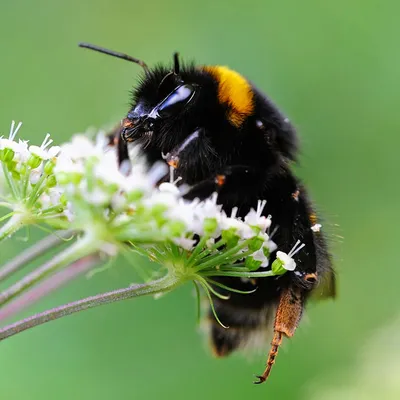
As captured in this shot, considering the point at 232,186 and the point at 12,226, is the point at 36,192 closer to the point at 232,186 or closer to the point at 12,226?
the point at 12,226

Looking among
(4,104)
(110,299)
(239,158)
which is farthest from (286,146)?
(4,104)

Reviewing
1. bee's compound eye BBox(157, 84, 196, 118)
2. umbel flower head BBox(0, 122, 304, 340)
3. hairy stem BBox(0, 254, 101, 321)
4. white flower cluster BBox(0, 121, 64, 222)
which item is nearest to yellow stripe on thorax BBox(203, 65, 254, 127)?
bee's compound eye BBox(157, 84, 196, 118)

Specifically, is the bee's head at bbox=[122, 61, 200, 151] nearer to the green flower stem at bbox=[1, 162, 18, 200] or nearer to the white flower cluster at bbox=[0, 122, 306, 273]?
the white flower cluster at bbox=[0, 122, 306, 273]

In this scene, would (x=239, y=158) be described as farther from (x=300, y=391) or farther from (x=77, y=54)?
(x=77, y=54)

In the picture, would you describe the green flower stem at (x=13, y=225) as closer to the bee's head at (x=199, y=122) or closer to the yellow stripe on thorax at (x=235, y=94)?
the bee's head at (x=199, y=122)

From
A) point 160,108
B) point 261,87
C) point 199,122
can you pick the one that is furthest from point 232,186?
point 261,87

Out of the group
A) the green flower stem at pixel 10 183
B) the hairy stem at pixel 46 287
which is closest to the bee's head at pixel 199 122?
the green flower stem at pixel 10 183
